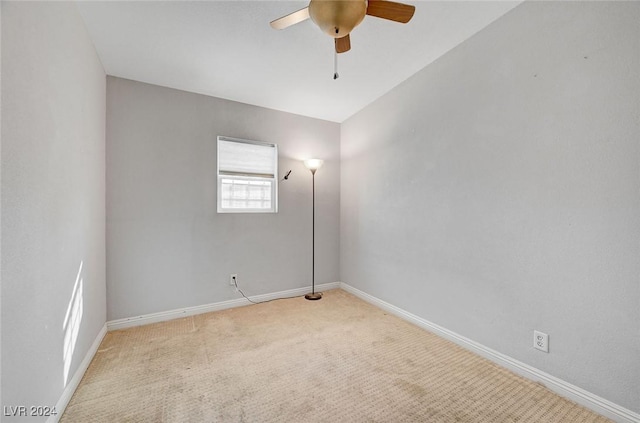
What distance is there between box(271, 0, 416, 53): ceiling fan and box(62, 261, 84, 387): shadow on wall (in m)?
2.19

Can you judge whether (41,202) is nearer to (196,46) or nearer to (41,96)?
(41,96)

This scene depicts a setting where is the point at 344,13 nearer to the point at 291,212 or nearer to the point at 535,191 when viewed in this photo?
the point at 535,191

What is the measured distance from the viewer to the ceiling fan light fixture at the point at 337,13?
1365mm

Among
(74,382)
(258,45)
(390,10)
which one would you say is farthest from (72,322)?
(390,10)

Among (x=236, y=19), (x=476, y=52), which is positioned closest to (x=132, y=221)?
(x=236, y=19)

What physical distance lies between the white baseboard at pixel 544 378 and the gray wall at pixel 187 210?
1.76 m

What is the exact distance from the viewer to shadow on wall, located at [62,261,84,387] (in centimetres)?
157

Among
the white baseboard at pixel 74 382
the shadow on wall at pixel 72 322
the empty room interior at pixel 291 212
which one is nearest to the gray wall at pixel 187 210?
the empty room interior at pixel 291 212

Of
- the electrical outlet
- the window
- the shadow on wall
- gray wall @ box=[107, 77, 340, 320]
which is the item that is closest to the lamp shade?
gray wall @ box=[107, 77, 340, 320]

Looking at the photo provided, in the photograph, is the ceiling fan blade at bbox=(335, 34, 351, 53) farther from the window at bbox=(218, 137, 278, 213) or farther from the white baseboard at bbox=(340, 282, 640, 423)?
the white baseboard at bbox=(340, 282, 640, 423)

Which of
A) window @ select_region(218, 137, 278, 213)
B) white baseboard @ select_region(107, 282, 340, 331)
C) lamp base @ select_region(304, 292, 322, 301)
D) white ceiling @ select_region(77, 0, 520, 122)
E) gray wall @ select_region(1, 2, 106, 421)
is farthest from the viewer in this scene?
lamp base @ select_region(304, 292, 322, 301)

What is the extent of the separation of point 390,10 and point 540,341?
2.33 meters

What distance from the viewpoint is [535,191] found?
5.83ft

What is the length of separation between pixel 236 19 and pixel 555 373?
3.30m
